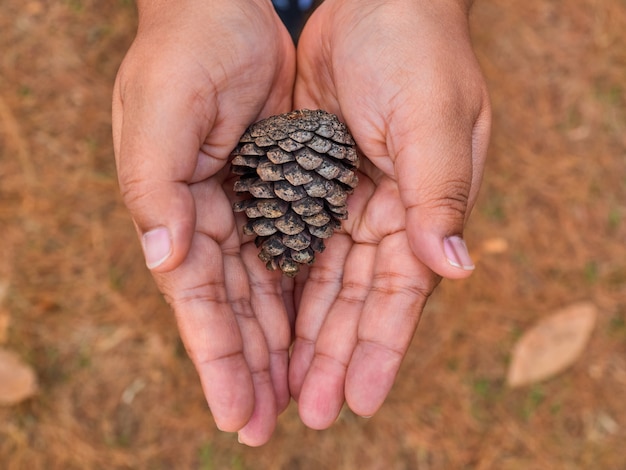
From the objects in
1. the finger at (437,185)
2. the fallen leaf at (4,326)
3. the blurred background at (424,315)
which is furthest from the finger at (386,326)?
the fallen leaf at (4,326)

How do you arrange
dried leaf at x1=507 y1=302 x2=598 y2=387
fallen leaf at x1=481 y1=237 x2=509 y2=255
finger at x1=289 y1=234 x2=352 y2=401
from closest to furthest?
finger at x1=289 y1=234 x2=352 y2=401, dried leaf at x1=507 y1=302 x2=598 y2=387, fallen leaf at x1=481 y1=237 x2=509 y2=255

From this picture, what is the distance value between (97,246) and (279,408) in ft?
5.25

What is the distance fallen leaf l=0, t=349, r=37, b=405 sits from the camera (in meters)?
3.00

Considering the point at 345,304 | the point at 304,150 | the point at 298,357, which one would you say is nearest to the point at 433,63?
the point at 304,150

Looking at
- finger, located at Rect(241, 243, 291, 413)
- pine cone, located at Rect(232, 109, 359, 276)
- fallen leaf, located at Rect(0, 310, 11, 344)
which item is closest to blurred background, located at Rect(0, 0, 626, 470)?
fallen leaf, located at Rect(0, 310, 11, 344)

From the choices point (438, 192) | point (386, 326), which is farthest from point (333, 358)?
point (438, 192)

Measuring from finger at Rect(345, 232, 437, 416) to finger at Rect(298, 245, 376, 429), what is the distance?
5 cm

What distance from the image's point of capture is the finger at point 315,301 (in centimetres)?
216

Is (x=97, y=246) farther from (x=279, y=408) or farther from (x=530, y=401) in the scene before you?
(x=530, y=401)

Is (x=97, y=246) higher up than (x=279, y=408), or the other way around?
(x=279, y=408)

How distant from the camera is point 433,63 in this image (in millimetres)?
2141

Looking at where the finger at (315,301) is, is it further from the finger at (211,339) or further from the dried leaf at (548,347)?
the dried leaf at (548,347)

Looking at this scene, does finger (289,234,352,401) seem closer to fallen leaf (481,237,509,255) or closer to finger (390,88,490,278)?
finger (390,88,490,278)

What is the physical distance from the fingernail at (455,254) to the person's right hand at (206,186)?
25.5 inches
